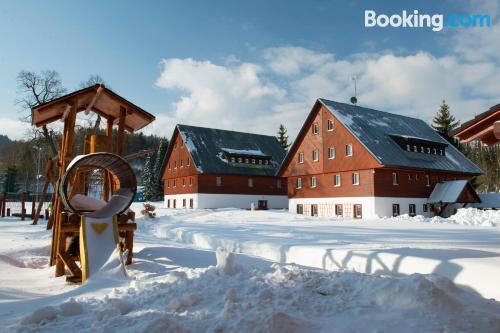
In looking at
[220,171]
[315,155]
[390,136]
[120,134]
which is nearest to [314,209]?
[315,155]

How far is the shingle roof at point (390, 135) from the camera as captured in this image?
29.8 metres

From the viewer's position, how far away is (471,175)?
3494cm

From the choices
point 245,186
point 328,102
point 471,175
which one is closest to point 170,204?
point 245,186

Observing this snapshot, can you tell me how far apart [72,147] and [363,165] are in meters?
23.4

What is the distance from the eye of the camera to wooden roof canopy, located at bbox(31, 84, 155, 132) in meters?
10.1

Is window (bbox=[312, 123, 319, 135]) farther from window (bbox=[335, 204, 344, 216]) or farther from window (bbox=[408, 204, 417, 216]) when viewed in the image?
window (bbox=[408, 204, 417, 216])

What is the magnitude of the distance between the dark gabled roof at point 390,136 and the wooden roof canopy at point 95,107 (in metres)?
20.7

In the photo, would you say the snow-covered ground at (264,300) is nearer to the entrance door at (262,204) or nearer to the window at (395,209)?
the window at (395,209)

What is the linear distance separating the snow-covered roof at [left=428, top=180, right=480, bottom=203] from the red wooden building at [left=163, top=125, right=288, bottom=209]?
59.0ft

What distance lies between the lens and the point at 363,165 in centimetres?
2953

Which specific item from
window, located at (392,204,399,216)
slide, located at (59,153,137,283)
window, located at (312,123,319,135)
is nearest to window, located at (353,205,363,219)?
window, located at (392,204,399,216)

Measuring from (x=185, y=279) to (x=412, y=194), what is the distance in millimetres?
28234

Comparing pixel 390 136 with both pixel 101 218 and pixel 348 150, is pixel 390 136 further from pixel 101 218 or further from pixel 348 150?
pixel 101 218

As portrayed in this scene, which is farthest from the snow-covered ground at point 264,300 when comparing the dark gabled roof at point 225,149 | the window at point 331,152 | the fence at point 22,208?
the dark gabled roof at point 225,149
